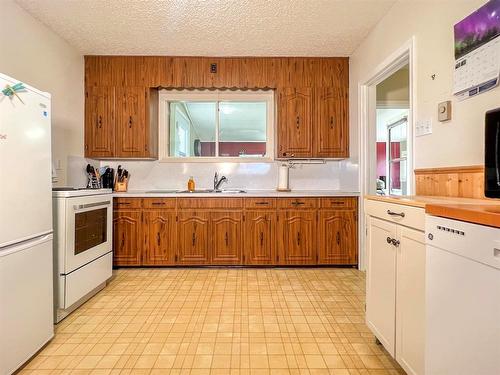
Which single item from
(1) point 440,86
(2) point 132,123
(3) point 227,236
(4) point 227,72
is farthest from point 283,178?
(1) point 440,86

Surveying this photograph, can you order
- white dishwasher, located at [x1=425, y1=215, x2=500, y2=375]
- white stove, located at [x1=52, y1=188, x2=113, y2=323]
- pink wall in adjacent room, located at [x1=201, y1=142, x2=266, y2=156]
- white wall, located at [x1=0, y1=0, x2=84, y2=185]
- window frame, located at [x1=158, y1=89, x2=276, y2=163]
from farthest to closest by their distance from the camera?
pink wall in adjacent room, located at [x1=201, y1=142, x2=266, y2=156]
window frame, located at [x1=158, y1=89, x2=276, y2=163]
white wall, located at [x1=0, y1=0, x2=84, y2=185]
white stove, located at [x1=52, y1=188, x2=113, y2=323]
white dishwasher, located at [x1=425, y1=215, x2=500, y2=375]

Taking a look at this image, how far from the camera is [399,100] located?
12.0 feet

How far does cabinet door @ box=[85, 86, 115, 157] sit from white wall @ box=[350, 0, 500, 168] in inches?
119

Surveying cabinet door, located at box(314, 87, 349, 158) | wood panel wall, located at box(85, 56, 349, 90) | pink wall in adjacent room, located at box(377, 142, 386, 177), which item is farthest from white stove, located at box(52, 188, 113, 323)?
pink wall in adjacent room, located at box(377, 142, 386, 177)

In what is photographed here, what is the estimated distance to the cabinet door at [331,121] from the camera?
350 cm

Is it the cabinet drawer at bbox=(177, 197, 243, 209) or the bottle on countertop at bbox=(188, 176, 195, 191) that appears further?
the bottle on countertop at bbox=(188, 176, 195, 191)

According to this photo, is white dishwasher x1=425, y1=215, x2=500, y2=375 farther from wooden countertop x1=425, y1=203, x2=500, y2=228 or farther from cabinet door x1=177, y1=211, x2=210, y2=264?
cabinet door x1=177, y1=211, x2=210, y2=264

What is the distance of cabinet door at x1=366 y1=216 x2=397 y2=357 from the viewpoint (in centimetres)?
146

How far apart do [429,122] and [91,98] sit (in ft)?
11.3

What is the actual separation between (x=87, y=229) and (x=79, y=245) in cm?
16

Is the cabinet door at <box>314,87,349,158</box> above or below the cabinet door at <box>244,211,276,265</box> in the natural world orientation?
above

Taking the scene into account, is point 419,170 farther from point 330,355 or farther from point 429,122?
point 330,355

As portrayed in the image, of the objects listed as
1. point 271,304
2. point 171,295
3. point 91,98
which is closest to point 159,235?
point 171,295

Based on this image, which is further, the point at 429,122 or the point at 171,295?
the point at 171,295
